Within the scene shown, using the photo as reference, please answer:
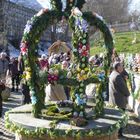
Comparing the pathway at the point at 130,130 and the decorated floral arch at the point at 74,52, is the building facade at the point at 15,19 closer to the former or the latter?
the pathway at the point at 130,130

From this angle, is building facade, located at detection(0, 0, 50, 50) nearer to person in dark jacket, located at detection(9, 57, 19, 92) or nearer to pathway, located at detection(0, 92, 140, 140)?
person in dark jacket, located at detection(9, 57, 19, 92)

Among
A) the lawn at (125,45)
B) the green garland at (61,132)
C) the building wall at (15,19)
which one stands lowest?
the green garland at (61,132)

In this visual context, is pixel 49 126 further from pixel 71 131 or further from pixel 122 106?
pixel 122 106

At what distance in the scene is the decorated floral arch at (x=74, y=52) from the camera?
8016 mm

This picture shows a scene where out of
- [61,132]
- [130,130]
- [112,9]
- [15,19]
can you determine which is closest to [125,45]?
[15,19]

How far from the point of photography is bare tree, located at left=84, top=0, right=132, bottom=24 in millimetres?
64875

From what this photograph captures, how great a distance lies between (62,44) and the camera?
27.5 meters

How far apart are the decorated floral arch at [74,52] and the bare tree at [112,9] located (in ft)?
178

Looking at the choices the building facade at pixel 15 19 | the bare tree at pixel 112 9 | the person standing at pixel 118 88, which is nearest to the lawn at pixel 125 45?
the bare tree at pixel 112 9

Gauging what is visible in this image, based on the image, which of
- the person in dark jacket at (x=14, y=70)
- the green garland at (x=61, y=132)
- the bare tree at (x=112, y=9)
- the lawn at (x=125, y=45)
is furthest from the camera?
the bare tree at (x=112, y=9)

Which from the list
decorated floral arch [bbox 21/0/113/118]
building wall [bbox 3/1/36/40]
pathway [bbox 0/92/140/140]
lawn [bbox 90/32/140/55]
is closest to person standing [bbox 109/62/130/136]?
pathway [bbox 0/92/140/140]

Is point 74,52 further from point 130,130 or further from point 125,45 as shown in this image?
point 125,45

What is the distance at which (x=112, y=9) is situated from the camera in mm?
70438

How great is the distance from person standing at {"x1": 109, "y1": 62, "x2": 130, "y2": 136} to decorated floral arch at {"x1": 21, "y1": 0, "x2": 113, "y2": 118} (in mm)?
2845
